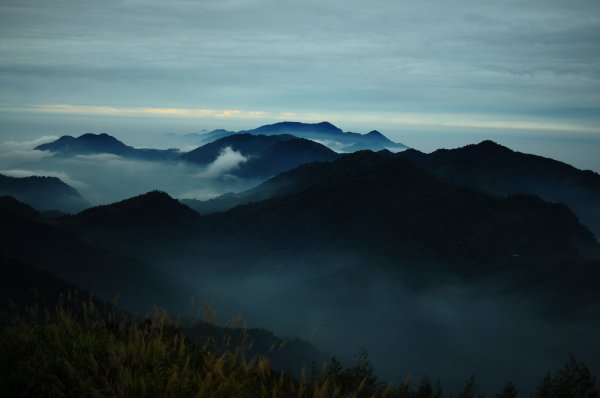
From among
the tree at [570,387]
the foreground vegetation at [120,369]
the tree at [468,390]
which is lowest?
the tree at [570,387]

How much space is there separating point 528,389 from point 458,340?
50.5 meters

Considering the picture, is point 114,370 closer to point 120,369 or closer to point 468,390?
point 120,369

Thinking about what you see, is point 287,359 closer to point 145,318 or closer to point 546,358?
point 546,358

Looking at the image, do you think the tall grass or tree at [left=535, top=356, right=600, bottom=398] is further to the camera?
tree at [left=535, top=356, right=600, bottom=398]

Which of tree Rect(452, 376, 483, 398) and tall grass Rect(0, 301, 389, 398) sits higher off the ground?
tall grass Rect(0, 301, 389, 398)

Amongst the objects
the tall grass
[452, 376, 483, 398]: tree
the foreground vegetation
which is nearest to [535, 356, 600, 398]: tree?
[452, 376, 483, 398]: tree

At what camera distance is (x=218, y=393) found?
7.18 metres

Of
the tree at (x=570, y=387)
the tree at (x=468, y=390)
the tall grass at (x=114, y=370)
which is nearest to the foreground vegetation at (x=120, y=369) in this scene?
the tall grass at (x=114, y=370)

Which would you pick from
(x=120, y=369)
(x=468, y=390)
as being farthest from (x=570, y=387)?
(x=120, y=369)

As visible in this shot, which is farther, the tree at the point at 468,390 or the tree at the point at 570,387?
the tree at the point at 570,387

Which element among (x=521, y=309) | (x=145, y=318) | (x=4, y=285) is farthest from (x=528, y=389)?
(x=145, y=318)

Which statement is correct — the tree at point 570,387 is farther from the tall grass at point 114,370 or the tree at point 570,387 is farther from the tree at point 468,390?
the tall grass at point 114,370

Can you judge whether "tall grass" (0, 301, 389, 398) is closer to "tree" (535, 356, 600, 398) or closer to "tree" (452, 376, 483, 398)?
"tree" (452, 376, 483, 398)

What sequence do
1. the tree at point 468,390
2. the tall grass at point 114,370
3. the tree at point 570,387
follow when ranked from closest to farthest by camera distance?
1. the tall grass at point 114,370
2. the tree at point 468,390
3. the tree at point 570,387
